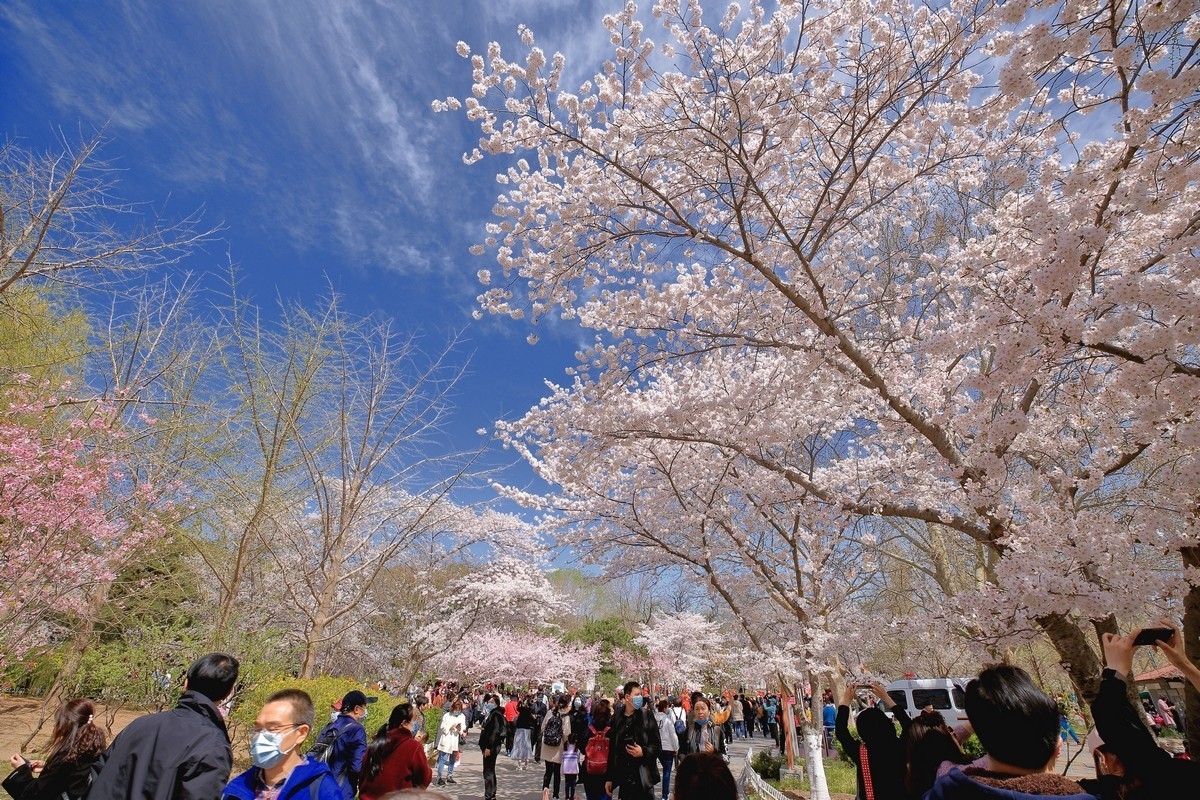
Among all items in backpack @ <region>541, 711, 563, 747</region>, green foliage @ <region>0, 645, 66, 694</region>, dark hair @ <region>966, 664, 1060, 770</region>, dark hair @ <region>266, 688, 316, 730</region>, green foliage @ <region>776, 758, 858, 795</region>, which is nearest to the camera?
dark hair @ <region>966, 664, 1060, 770</region>

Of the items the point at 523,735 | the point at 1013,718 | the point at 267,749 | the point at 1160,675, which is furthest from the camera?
the point at 1160,675

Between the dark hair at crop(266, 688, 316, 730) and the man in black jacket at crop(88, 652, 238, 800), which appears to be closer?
the man in black jacket at crop(88, 652, 238, 800)

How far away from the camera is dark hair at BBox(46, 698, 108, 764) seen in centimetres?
299

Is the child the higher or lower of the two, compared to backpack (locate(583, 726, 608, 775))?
lower

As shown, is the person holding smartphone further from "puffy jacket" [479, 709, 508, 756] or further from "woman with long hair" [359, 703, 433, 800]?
"puffy jacket" [479, 709, 508, 756]

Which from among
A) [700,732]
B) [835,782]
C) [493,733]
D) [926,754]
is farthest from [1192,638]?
[700,732]

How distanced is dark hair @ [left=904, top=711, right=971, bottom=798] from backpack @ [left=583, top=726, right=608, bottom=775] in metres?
3.24

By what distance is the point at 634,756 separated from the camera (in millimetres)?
5234

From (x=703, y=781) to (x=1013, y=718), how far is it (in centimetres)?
89

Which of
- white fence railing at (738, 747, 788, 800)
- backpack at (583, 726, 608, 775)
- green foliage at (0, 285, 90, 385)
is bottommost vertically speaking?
white fence railing at (738, 747, 788, 800)

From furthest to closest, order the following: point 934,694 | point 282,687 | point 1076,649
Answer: point 934,694, point 282,687, point 1076,649

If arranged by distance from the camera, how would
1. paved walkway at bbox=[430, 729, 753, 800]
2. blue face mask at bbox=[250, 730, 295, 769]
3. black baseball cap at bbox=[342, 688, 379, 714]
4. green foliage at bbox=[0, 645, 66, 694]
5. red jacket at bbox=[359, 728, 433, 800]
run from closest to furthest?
blue face mask at bbox=[250, 730, 295, 769]
red jacket at bbox=[359, 728, 433, 800]
black baseball cap at bbox=[342, 688, 379, 714]
paved walkway at bbox=[430, 729, 753, 800]
green foliage at bbox=[0, 645, 66, 694]

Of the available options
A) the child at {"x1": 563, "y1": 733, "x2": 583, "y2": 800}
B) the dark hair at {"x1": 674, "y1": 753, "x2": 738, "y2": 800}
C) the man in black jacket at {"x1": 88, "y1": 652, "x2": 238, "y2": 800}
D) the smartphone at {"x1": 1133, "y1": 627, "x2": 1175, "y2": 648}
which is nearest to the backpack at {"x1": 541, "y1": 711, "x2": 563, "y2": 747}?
the child at {"x1": 563, "y1": 733, "x2": 583, "y2": 800}

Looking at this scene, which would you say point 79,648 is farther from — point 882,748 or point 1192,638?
point 1192,638
